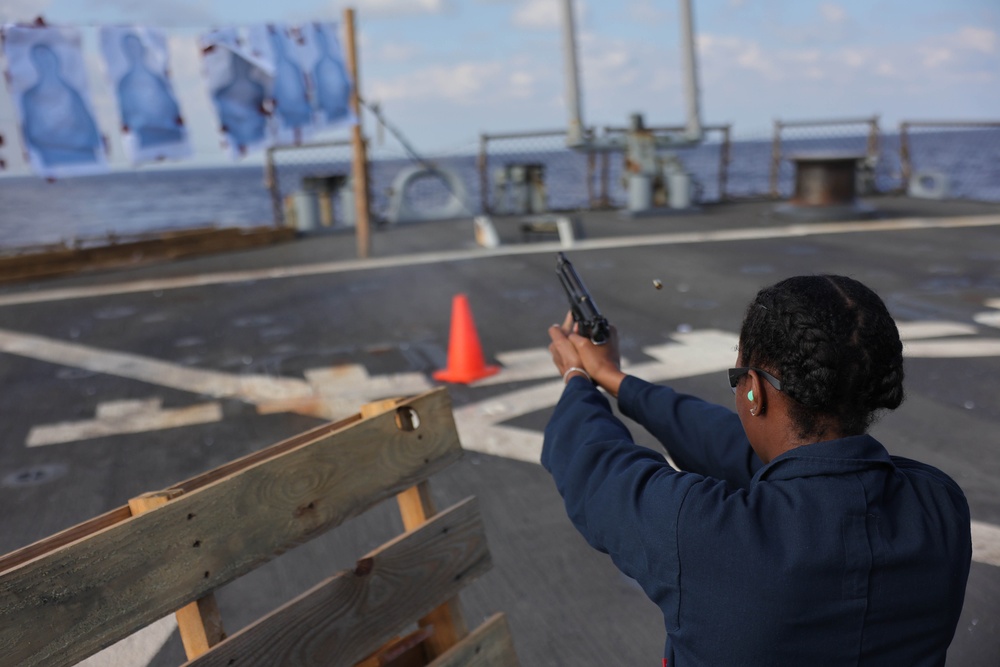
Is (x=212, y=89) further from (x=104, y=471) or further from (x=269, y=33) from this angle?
(x=104, y=471)

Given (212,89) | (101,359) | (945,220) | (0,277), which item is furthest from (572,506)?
(945,220)

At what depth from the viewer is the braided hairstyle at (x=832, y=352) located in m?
1.58

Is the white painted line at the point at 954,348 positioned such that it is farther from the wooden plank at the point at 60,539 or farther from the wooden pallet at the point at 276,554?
the wooden plank at the point at 60,539

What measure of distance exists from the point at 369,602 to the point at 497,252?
434 inches

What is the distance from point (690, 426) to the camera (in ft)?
7.37

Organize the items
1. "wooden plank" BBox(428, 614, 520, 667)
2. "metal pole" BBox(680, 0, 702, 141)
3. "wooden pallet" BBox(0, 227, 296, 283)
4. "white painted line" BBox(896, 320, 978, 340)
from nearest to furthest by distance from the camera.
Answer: "wooden plank" BBox(428, 614, 520, 667)
"white painted line" BBox(896, 320, 978, 340)
"wooden pallet" BBox(0, 227, 296, 283)
"metal pole" BBox(680, 0, 702, 141)

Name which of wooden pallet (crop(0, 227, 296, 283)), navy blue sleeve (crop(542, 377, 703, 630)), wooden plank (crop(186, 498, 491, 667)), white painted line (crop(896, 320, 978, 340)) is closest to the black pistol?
navy blue sleeve (crop(542, 377, 703, 630))

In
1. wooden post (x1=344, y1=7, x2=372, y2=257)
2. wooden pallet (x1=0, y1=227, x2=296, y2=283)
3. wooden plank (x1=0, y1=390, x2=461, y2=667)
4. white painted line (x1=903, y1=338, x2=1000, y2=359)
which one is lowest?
white painted line (x1=903, y1=338, x2=1000, y2=359)

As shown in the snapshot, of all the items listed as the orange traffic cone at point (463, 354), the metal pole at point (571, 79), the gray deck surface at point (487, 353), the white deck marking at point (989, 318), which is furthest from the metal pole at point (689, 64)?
the orange traffic cone at point (463, 354)

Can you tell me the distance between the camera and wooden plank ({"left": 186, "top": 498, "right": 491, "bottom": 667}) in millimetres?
2104

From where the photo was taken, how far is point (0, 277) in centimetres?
1170

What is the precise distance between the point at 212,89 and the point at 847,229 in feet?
32.8

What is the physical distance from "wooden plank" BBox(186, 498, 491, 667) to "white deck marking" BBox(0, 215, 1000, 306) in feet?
30.9

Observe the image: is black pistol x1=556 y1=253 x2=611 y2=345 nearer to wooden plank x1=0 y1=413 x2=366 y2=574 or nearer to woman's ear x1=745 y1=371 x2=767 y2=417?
woman's ear x1=745 y1=371 x2=767 y2=417
